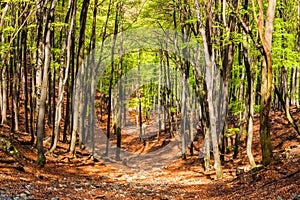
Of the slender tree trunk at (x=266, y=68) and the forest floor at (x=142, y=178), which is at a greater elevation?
the slender tree trunk at (x=266, y=68)

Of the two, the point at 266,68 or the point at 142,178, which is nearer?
the point at 266,68

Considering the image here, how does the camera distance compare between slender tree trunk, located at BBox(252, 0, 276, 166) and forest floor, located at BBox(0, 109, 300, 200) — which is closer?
forest floor, located at BBox(0, 109, 300, 200)

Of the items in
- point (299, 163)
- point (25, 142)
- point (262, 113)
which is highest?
point (262, 113)

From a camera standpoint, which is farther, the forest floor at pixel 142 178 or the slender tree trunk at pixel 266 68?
the slender tree trunk at pixel 266 68

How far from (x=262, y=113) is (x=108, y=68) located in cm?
2593

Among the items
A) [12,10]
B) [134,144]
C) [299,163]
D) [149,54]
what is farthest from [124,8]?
[299,163]

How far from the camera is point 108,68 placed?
3497cm

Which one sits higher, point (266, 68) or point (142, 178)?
point (266, 68)

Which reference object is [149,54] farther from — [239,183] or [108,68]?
[239,183]

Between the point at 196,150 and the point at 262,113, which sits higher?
the point at 262,113

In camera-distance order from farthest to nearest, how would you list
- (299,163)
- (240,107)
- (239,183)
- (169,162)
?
1. (169,162)
2. (240,107)
3. (239,183)
4. (299,163)

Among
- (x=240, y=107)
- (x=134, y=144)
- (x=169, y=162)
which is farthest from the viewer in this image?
(x=134, y=144)

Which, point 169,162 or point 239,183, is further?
point 169,162

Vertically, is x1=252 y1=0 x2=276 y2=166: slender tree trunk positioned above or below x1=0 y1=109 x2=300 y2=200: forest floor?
above
